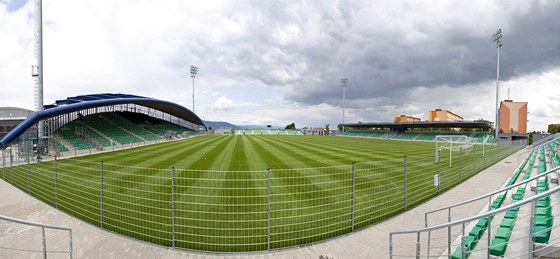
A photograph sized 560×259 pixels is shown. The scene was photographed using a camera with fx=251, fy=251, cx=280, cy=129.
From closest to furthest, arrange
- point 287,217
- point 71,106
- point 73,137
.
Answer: point 287,217 < point 71,106 < point 73,137

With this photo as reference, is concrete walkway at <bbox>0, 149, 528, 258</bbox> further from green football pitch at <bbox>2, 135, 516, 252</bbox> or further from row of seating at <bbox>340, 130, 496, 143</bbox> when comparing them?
row of seating at <bbox>340, 130, 496, 143</bbox>

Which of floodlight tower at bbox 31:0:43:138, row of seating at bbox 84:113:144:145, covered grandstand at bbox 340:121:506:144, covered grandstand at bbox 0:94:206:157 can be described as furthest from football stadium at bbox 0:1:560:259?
covered grandstand at bbox 340:121:506:144

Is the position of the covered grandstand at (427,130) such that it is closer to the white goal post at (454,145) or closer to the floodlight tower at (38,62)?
the white goal post at (454,145)

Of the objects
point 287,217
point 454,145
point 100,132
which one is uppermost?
point 100,132

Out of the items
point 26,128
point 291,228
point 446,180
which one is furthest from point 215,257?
point 26,128

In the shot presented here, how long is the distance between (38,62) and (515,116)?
116m

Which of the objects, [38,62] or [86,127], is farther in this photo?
[86,127]

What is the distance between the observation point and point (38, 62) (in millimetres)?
25688

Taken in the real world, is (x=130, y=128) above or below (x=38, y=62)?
below

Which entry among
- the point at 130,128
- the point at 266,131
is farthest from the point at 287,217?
the point at 266,131

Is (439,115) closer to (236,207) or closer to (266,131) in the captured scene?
(266,131)

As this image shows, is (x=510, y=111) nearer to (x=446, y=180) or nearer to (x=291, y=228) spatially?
(x=446, y=180)

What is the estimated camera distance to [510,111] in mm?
82375

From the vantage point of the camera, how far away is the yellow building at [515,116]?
80.6m
